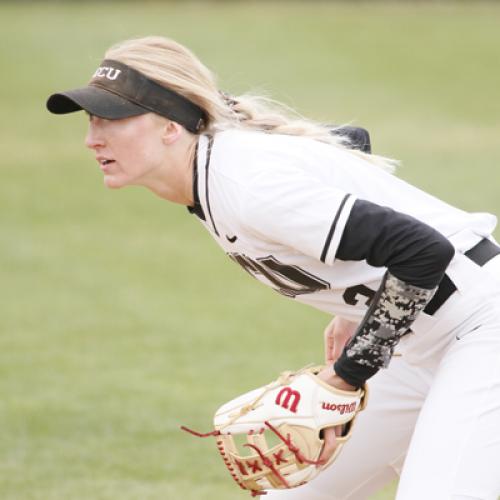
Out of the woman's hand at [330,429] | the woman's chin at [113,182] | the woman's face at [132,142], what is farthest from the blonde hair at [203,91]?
the woman's hand at [330,429]

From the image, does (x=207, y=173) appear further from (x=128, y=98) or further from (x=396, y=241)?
(x=396, y=241)

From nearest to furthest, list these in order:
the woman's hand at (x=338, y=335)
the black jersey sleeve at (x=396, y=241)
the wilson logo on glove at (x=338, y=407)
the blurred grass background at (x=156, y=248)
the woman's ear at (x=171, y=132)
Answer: the black jersey sleeve at (x=396, y=241), the wilson logo on glove at (x=338, y=407), the woman's ear at (x=171, y=132), the woman's hand at (x=338, y=335), the blurred grass background at (x=156, y=248)

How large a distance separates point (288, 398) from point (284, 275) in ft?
1.15

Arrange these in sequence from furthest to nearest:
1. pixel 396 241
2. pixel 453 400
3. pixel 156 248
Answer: pixel 156 248 < pixel 453 400 < pixel 396 241

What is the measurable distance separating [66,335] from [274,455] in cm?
499

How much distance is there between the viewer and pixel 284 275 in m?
3.33

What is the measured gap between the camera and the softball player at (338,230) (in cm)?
301

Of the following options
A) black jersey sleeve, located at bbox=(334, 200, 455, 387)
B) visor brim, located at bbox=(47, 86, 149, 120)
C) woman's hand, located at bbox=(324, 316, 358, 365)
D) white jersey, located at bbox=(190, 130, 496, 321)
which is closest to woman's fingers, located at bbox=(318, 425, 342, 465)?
black jersey sleeve, located at bbox=(334, 200, 455, 387)

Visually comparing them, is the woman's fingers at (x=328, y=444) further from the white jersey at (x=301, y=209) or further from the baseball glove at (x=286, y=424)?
the white jersey at (x=301, y=209)

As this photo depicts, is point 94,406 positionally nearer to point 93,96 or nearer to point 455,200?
point 93,96

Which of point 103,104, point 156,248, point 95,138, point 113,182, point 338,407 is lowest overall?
point 156,248

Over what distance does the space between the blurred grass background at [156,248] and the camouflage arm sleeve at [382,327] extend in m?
1.41

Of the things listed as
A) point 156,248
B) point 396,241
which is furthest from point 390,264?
point 156,248

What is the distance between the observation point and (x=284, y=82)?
60.7ft
